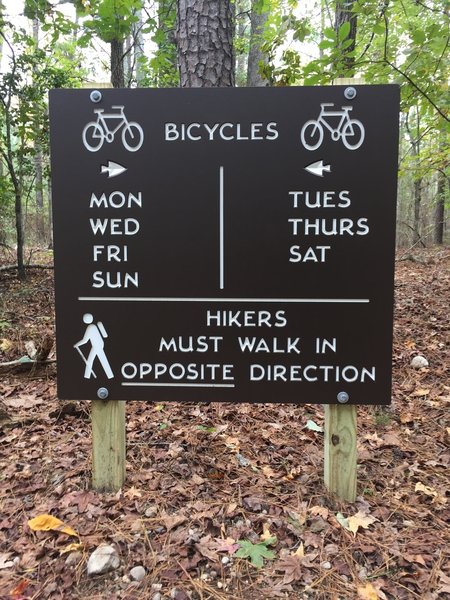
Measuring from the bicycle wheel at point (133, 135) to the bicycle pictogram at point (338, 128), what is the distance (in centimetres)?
85

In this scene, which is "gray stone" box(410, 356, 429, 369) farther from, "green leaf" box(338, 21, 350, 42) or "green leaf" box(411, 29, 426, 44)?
"green leaf" box(338, 21, 350, 42)

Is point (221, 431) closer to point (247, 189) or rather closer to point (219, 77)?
point (247, 189)

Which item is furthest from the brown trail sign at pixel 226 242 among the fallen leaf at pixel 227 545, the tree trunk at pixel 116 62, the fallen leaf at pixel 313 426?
the tree trunk at pixel 116 62

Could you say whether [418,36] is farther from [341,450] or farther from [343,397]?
[341,450]

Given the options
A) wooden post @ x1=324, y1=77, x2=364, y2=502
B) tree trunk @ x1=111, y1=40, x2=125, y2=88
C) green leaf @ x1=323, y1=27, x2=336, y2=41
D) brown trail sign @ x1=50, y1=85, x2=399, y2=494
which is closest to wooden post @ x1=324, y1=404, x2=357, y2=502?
wooden post @ x1=324, y1=77, x2=364, y2=502

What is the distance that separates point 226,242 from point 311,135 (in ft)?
2.30

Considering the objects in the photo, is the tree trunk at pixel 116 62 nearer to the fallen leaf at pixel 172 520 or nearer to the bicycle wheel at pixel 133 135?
the bicycle wheel at pixel 133 135

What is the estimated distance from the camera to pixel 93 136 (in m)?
2.25

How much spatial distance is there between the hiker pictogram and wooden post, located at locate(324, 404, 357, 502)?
126 centimetres

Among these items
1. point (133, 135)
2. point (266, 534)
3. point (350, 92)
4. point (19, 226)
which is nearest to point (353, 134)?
point (350, 92)

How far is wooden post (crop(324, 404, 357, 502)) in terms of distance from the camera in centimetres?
236

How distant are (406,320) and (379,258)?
3.87 metres

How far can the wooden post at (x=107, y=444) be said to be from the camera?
2.43 m

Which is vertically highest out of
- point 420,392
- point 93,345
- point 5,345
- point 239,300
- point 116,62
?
point 116,62
